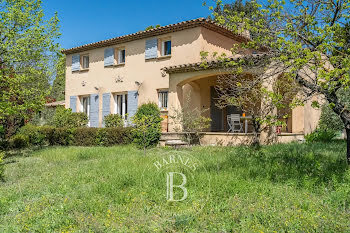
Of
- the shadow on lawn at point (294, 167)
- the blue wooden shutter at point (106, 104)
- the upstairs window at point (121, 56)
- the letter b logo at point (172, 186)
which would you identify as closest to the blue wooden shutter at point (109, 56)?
the upstairs window at point (121, 56)

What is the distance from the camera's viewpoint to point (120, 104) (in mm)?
17484

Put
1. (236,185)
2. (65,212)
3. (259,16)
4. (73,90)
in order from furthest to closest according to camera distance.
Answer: (73,90) < (259,16) < (236,185) < (65,212)

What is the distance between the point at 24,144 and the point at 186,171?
11508 millimetres

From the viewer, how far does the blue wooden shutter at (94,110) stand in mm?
17859

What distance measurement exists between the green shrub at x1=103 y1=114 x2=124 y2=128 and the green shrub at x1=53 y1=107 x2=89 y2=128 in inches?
78.6

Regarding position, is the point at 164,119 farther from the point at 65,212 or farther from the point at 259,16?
the point at 65,212

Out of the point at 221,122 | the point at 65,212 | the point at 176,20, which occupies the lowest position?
the point at 65,212

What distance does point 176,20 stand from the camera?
14602 millimetres

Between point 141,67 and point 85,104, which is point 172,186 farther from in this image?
point 85,104

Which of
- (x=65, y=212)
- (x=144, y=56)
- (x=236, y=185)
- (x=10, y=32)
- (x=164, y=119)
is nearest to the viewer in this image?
(x=65, y=212)

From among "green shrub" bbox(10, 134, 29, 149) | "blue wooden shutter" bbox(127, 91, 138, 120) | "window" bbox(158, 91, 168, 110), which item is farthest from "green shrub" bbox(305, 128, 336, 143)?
"green shrub" bbox(10, 134, 29, 149)

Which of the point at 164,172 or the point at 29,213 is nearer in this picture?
the point at 29,213

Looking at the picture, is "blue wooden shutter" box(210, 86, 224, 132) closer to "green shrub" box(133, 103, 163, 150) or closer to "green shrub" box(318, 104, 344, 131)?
"green shrub" box(133, 103, 163, 150)

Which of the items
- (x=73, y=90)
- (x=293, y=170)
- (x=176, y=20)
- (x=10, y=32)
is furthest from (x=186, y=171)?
(x=73, y=90)
